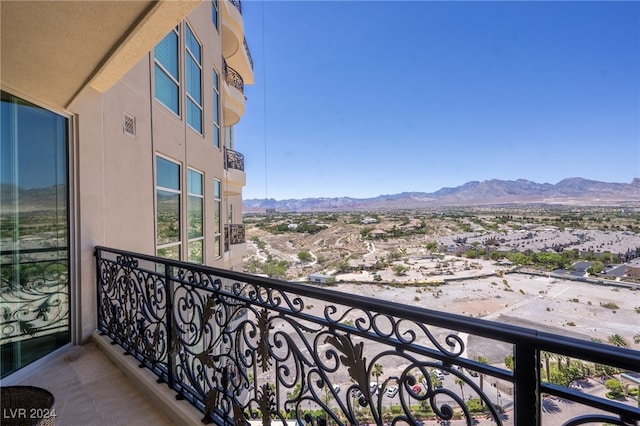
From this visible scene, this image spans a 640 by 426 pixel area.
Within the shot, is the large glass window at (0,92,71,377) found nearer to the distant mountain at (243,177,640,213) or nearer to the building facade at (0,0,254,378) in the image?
the building facade at (0,0,254,378)

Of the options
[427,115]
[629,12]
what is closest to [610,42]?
[629,12]

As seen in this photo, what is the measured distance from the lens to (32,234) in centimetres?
251

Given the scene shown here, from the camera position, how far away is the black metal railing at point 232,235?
28.4 ft

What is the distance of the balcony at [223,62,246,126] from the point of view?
8.68 meters

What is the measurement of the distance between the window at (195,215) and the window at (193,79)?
1.16 m

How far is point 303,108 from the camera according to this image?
3481cm

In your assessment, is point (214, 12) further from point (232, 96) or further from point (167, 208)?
point (167, 208)

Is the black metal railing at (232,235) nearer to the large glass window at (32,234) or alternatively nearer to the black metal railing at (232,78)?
the black metal railing at (232,78)

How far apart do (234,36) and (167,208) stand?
6507 mm

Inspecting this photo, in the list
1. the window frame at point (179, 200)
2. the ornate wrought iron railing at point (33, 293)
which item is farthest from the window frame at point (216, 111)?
the ornate wrought iron railing at point (33, 293)

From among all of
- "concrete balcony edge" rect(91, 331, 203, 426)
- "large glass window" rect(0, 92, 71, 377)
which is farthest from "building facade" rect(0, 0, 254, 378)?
"concrete balcony edge" rect(91, 331, 203, 426)

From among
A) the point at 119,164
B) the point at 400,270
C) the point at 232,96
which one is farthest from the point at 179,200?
the point at 400,270

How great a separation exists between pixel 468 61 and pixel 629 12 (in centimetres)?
1390

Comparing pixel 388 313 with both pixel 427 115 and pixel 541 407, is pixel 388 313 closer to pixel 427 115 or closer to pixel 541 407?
pixel 541 407
